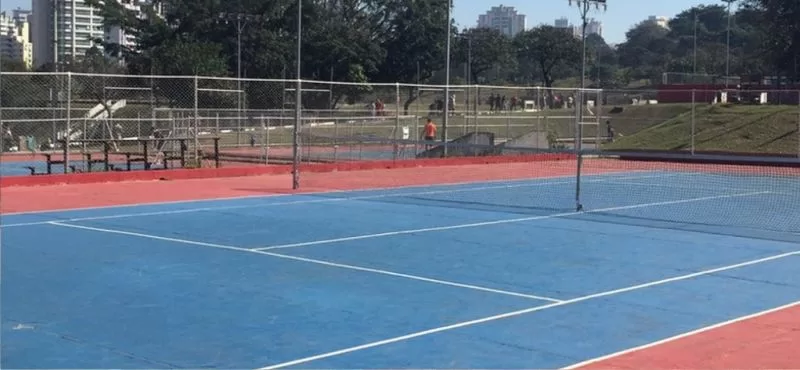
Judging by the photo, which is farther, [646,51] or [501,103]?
[646,51]

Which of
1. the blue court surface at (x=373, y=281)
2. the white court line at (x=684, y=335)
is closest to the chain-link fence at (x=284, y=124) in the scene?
the blue court surface at (x=373, y=281)

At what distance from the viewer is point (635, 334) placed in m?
8.42

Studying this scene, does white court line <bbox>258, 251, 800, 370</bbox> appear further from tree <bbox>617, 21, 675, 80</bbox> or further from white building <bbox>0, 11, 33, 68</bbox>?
tree <bbox>617, 21, 675, 80</bbox>

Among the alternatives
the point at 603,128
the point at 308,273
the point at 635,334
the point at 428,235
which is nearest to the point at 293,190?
the point at 428,235

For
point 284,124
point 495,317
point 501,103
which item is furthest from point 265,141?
point 501,103

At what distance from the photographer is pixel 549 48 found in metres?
94.2

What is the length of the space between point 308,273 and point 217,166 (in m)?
16.6

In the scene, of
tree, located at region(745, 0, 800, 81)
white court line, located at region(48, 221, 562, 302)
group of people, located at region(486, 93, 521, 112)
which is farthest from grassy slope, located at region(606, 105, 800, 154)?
white court line, located at region(48, 221, 562, 302)

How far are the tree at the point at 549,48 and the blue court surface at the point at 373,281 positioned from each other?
249 ft

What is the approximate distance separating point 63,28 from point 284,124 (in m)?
26.0

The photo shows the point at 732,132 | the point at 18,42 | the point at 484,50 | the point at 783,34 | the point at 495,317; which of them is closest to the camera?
the point at 495,317

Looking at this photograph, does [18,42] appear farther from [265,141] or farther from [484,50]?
[265,141]

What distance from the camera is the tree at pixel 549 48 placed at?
94188mm

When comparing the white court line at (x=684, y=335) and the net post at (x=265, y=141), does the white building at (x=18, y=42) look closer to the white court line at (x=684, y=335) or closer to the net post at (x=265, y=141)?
the net post at (x=265, y=141)
